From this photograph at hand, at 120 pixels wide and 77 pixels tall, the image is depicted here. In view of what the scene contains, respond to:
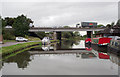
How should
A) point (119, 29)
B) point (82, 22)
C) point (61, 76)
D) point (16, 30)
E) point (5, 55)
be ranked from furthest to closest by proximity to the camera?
point (82, 22) → point (16, 30) → point (119, 29) → point (5, 55) → point (61, 76)

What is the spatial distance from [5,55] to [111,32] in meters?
23.8

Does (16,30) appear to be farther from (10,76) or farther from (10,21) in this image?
(10,76)

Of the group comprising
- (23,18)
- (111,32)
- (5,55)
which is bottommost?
(5,55)

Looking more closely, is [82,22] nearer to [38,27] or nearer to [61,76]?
[38,27]

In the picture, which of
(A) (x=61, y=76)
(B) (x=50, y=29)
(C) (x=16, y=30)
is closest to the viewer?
(A) (x=61, y=76)

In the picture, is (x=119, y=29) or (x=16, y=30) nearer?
(x=119, y=29)

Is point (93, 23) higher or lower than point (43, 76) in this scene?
higher

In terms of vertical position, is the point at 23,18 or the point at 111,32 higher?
the point at 23,18

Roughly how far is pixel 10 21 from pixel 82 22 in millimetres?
40103

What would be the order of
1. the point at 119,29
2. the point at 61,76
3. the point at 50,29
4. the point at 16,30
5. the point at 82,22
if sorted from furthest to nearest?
1. the point at 82,22
2. the point at 50,29
3. the point at 16,30
4. the point at 119,29
5. the point at 61,76

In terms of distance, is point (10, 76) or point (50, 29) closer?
point (10, 76)

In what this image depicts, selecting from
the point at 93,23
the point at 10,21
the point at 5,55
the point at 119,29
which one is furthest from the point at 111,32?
the point at 10,21

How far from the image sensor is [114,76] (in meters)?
10.8

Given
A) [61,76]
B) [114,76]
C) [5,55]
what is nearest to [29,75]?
[61,76]
